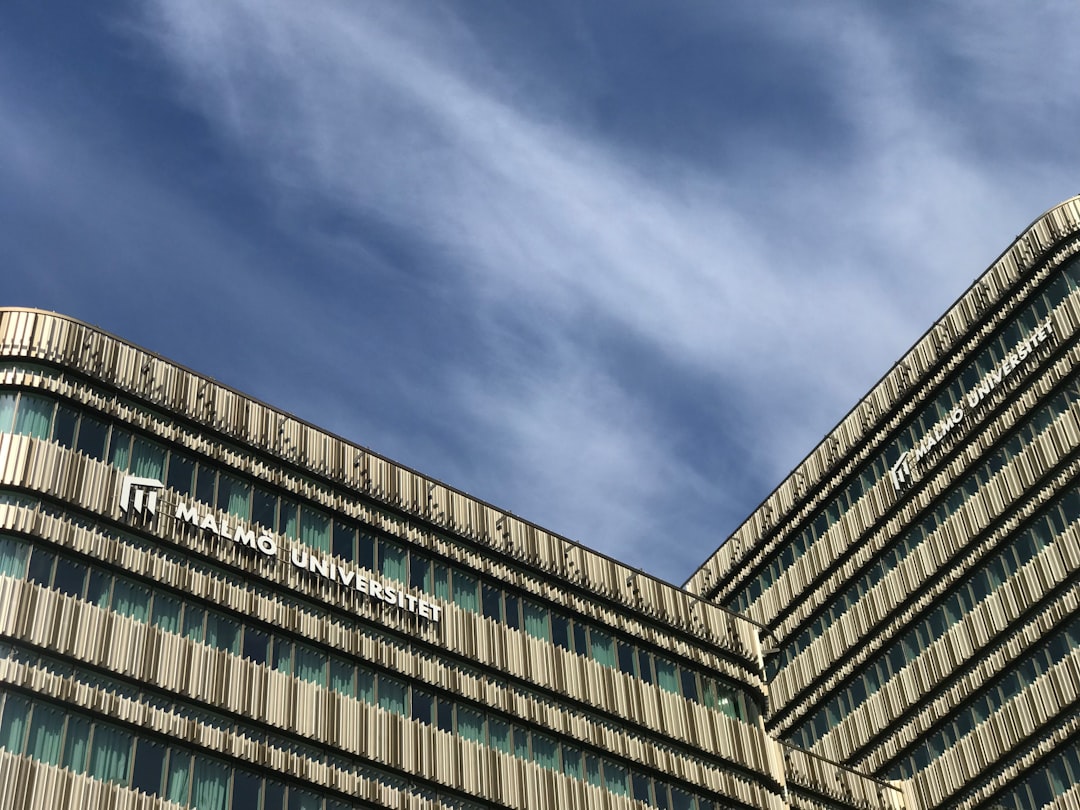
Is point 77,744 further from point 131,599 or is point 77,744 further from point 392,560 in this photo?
point 392,560

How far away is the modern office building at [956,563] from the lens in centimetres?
9044

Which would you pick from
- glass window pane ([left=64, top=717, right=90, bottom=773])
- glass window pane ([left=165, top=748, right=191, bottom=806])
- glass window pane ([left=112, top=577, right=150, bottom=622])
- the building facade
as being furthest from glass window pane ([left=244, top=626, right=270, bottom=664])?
glass window pane ([left=64, top=717, right=90, bottom=773])

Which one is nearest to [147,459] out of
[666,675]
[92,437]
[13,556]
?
[92,437]

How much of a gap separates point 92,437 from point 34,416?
250 centimetres

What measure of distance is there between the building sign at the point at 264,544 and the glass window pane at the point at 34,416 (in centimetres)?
378

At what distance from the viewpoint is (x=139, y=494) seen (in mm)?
63875

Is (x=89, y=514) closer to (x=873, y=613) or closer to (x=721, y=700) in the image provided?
(x=721, y=700)

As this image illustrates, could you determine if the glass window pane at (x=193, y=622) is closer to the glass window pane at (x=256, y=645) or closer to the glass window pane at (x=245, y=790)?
the glass window pane at (x=256, y=645)

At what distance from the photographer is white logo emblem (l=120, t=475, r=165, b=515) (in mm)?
63312

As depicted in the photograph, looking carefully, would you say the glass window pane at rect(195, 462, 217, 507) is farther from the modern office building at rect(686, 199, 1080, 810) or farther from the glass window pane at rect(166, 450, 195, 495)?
the modern office building at rect(686, 199, 1080, 810)

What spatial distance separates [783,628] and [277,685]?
55447 millimetres

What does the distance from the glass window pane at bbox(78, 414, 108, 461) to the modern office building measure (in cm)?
3909

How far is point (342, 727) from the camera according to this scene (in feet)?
209

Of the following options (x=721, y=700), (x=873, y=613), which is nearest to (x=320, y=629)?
(x=721, y=700)
